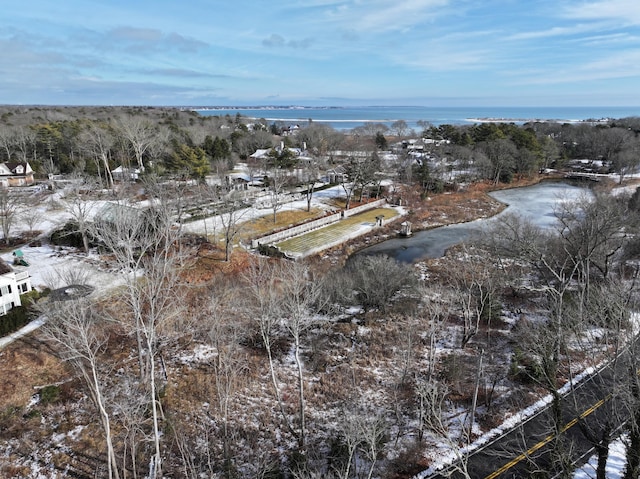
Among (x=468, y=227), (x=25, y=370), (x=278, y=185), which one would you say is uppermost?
(x=278, y=185)

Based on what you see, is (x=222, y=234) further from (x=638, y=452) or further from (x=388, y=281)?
(x=638, y=452)

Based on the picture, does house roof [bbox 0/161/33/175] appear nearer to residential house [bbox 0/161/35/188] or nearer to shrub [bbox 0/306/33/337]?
residential house [bbox 0/161/35/188]

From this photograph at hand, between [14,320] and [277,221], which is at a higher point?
[277,221]

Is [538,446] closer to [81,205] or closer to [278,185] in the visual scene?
[278,185]

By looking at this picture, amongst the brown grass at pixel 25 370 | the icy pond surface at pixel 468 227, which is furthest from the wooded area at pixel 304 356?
the icy pond surface at pixel 468 227

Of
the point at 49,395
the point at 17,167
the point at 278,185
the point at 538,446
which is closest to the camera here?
A: the point at 538,446

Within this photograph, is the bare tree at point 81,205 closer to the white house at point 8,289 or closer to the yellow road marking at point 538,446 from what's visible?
the white house at point 8,289

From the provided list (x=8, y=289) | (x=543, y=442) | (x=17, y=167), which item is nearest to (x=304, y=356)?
(x=543, y=442)
